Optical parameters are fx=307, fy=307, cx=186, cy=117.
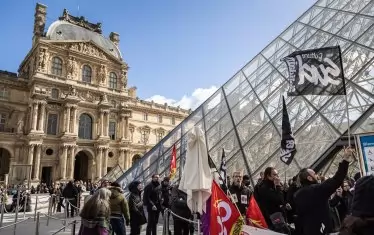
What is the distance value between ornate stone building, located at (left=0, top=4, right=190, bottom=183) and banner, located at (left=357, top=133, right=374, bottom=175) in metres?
33.1

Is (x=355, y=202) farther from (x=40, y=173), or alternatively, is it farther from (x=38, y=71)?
(x=38, y=71)

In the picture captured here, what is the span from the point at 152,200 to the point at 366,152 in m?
4.53

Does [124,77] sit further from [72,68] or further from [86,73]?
[72,68]

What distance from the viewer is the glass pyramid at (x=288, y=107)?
311 inches

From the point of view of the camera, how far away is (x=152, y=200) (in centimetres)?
706

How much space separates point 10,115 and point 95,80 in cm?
1061

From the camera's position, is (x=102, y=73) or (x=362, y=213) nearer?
(x=362, y=213)

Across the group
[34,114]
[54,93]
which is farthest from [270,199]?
[54,93]

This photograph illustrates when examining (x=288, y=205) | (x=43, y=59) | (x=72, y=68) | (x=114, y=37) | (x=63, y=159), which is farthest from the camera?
(x=114, y=37)

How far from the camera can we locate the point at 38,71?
113 ft

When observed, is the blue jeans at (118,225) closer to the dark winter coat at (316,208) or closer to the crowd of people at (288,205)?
the crowd of people at (288,205)

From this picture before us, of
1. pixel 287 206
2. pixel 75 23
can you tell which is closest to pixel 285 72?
pixel 287 206

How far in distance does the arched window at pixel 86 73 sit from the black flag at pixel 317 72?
121 feet

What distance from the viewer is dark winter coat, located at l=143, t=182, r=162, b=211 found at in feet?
22.6
